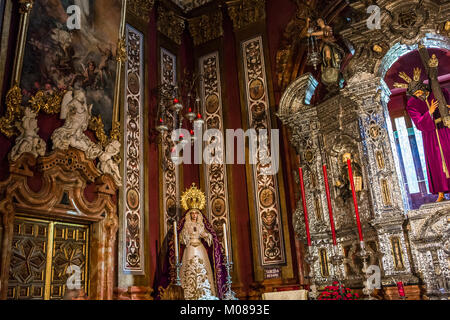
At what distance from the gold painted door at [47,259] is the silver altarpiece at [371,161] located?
3.67m

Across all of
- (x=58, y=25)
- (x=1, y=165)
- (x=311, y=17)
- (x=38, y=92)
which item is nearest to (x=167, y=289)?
(x=1, y=165)

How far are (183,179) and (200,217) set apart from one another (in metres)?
1.46

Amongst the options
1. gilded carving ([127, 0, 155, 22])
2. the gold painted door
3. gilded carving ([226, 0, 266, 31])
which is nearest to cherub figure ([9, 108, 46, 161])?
the gold painted door

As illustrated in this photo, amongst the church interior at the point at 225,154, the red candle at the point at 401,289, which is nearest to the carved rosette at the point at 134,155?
the church interior at the point at 225,154

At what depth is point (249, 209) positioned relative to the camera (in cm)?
828

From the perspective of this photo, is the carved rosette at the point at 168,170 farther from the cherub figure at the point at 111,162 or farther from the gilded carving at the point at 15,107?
the gilded carving at the point at 15,107

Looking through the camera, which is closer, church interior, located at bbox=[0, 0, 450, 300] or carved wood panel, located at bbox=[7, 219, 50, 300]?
carved wood panel, located at bbox=[7, 219, 50, 300]

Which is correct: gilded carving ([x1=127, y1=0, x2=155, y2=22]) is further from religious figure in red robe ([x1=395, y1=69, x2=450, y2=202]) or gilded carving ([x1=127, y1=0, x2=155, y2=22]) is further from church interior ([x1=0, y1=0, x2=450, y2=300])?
religious figure in red robe ([x1=395, y1=69, x2=450, y2=202])

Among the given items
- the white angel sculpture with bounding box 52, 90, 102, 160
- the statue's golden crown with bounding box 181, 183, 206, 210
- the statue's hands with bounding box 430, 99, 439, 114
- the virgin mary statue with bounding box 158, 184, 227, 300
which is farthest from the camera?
the statue's golden crown with bounding box 181, 183, 206, 210

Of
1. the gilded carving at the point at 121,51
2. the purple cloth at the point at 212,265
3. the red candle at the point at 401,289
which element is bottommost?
the red candle at the point at 401,289

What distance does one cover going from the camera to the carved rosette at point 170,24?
9344mm

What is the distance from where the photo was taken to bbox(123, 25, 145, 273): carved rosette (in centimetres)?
730

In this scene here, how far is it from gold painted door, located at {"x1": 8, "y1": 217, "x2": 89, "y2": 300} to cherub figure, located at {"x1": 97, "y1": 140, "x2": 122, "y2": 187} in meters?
0.94

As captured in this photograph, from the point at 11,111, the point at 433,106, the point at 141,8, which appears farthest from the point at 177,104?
the point at 433,106
